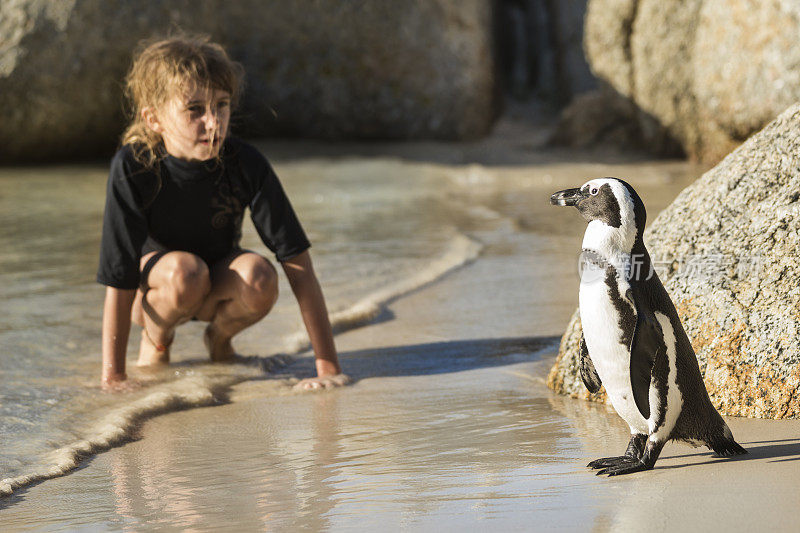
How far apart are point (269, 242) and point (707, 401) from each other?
6.41 feet

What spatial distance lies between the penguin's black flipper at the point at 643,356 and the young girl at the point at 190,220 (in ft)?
5.49

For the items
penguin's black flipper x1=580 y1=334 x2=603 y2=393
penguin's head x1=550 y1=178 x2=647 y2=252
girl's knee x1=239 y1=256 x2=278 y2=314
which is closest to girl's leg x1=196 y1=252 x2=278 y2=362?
girl's knee x1=239 y1=256 x2=278 y2=314

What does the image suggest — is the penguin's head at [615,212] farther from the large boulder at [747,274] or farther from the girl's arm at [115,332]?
the girl's arm at [115,332]

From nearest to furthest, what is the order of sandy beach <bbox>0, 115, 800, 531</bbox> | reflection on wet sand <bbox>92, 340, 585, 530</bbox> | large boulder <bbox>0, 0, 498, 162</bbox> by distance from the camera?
sandy beach <bbox>0, 115, 800, 531</bbox> → reflection on wet sand <bbox>92, 340, 585, 530</bbox> → large boulder <bbox>0, 0, 498, 162</bbox>

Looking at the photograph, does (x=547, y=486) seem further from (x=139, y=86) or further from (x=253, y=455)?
(x=139, y=86)

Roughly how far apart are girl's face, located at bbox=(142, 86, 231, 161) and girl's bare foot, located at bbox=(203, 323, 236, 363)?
0.77 meters

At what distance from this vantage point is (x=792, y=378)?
3.07 meters

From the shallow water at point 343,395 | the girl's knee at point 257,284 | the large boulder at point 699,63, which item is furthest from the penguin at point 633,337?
the large boulder at point 699,63

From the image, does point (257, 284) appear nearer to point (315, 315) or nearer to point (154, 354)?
point (315, 315)

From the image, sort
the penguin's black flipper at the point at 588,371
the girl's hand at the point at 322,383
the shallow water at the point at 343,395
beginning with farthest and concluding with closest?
the girl's hand at the point at 322,383 → the penguin's black flipper at the point at 588,371 → the shallow water at the point at 343,395

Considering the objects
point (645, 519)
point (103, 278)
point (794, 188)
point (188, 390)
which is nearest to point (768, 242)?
point (794, 188)

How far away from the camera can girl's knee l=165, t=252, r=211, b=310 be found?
4.17 m

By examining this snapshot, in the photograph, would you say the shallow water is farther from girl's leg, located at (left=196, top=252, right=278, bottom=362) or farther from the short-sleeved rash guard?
the short-sleeved rash guard

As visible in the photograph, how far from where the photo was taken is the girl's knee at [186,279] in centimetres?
417
